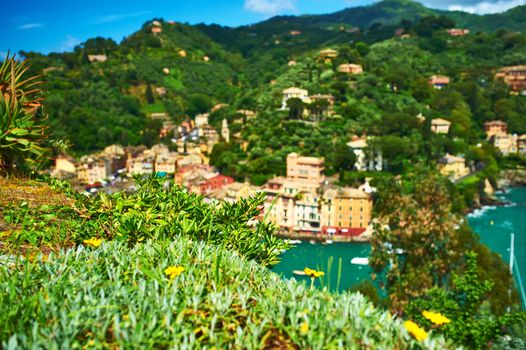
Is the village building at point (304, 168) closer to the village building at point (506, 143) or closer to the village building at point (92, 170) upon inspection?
the village building at point (92, 170)

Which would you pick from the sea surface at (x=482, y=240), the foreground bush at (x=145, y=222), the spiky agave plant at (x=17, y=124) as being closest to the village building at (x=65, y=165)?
the sea surface at (x=482, y=240)

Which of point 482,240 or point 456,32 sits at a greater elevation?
point 456,32

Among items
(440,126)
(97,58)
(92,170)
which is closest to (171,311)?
(92,170)

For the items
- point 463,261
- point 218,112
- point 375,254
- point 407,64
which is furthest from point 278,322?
point 407,64

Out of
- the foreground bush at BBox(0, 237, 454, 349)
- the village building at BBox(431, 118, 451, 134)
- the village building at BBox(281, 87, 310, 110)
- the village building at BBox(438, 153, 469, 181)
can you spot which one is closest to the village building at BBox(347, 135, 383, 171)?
the village building at BBox(438, 153, 469, 181)

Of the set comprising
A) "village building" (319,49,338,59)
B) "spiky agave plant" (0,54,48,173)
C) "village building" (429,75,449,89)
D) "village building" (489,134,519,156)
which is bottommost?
"village building" (489,134,519,156)

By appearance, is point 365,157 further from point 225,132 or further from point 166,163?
point 166,163

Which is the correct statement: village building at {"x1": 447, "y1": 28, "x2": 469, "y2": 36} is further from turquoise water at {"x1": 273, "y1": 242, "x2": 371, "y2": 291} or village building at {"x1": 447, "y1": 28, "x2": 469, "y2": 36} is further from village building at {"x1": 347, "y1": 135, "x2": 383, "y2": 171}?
turquoise water at {"x1": 273, "y1": 242, "x2": 371, "y2": 291}
